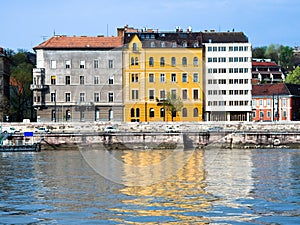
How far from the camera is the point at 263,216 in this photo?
24719 millimetres

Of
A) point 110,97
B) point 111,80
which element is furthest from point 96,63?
point 110,97

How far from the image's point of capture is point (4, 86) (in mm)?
95000

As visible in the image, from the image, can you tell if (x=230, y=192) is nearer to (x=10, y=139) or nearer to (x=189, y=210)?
(x=189, y=210)

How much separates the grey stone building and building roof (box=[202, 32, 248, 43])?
1193 cm

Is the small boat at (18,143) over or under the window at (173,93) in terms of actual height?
under

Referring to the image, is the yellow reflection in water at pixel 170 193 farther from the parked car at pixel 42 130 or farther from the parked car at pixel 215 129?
the parked car at pixel 42 130

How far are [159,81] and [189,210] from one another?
2399 inches

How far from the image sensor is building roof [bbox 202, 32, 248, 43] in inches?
3521

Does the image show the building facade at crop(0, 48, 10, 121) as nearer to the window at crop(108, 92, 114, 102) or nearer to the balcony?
the balcony

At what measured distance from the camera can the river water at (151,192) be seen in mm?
24703

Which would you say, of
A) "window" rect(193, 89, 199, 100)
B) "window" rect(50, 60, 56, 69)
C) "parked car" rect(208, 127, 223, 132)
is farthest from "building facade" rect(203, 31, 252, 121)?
"window" rect(50, 60, 56, 69)

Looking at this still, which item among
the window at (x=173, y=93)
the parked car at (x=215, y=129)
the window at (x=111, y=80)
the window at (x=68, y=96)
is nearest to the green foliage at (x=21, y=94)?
the window at (x=68, y=96)

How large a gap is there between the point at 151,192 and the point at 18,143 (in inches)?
1555

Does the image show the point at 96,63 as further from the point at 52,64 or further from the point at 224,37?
the point at 224,37
